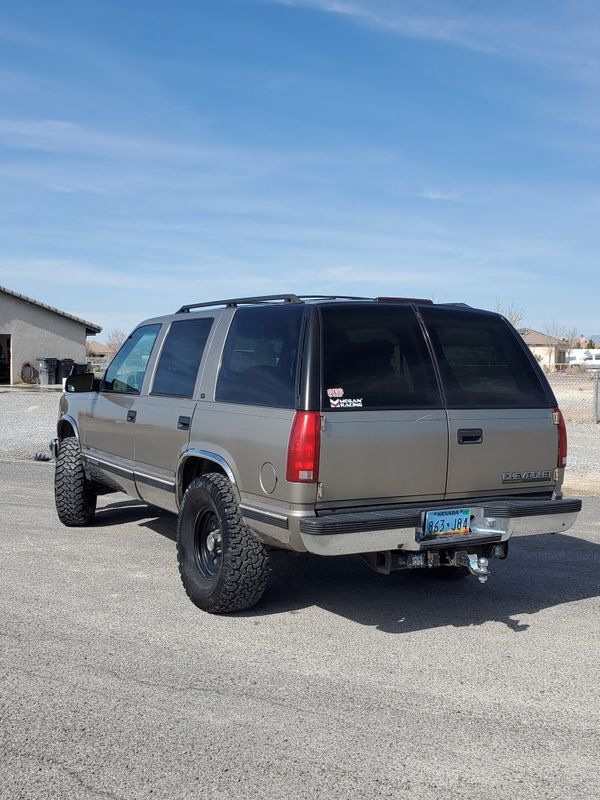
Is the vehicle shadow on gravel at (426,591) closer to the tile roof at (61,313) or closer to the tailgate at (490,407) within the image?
the tailgate at (490,407)

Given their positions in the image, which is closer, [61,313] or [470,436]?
[470,436]

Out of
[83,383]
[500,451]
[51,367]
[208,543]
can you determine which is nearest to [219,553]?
[208,543]

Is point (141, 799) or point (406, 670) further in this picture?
point (406, 670)

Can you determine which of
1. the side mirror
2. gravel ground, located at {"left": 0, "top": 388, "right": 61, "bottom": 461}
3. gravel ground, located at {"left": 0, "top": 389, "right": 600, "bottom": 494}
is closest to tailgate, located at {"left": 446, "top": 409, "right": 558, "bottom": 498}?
the side mirror

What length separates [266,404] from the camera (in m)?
5.15

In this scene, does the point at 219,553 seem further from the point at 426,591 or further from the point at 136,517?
the point at 136,517

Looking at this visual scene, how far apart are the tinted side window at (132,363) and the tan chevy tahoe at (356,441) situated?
33.4 inches

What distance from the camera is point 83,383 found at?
7.58 meters

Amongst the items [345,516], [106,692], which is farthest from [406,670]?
[106,692]

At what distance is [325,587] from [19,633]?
220 cm

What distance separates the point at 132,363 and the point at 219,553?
2248 mm

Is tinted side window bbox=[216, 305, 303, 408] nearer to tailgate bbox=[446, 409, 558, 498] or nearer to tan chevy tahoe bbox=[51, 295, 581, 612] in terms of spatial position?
tan chevy tahoe bbox=[51, 295, 581, 612]

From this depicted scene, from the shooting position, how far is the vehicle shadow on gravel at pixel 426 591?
5574 mm

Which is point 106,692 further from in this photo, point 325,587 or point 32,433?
point 32,433
